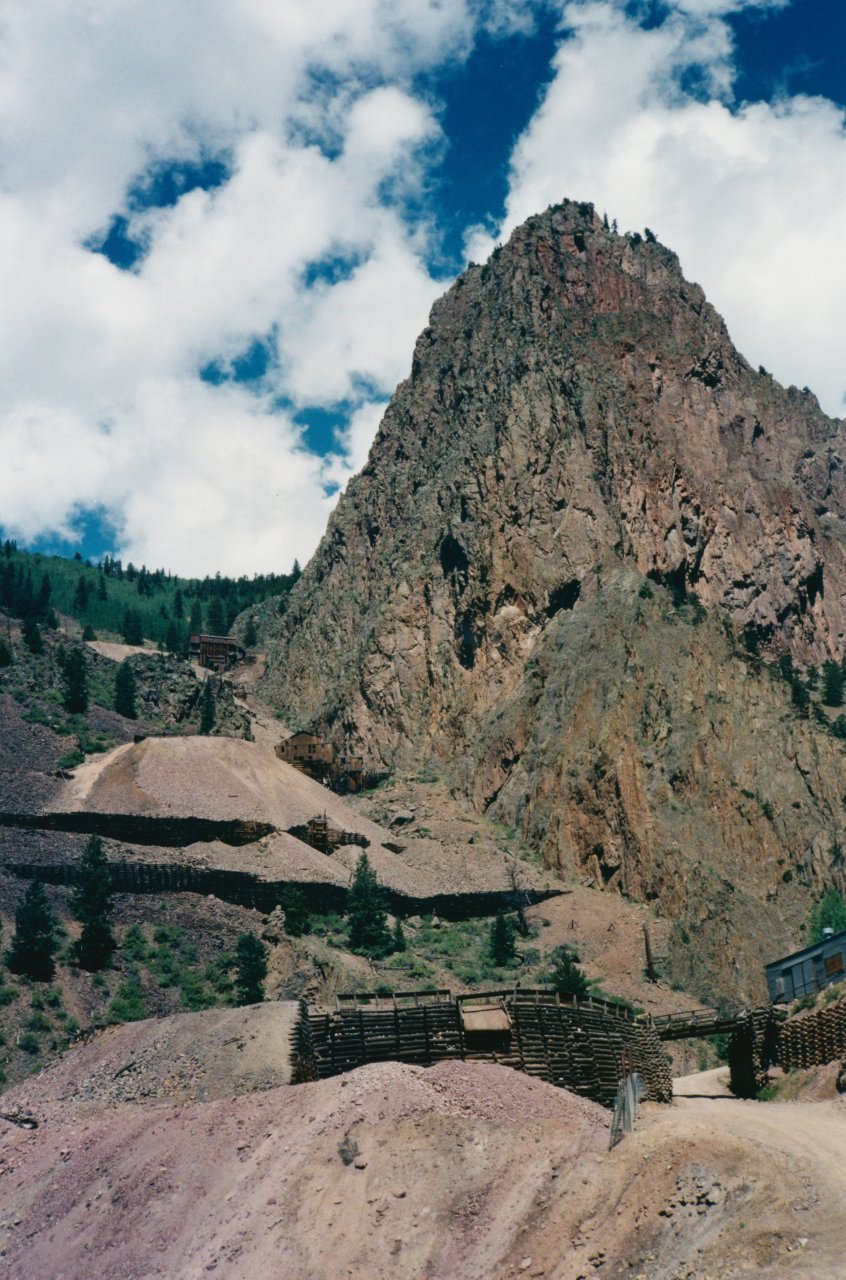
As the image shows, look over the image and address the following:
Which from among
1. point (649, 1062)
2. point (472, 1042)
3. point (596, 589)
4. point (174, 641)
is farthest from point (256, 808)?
point (174, 641)

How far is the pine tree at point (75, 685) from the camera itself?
95125 mm

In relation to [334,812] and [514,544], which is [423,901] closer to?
[334,812]

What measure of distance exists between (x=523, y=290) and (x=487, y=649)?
4309 centimetres

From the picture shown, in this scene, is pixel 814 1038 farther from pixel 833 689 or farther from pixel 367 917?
pixel 833 689

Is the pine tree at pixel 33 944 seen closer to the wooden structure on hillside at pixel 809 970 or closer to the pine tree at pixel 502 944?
the pine tree at pixel 502 944

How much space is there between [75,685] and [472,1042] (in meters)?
74.7


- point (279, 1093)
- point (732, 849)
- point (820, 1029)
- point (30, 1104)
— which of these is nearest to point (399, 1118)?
point (279, 1093)

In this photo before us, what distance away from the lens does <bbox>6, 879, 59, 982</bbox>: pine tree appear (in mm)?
51875

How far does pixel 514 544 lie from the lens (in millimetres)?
108688

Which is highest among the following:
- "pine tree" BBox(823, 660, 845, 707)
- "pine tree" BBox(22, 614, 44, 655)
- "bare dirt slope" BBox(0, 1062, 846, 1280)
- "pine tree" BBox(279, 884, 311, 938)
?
"pine tree" BBox(22, 614, 44, 655)

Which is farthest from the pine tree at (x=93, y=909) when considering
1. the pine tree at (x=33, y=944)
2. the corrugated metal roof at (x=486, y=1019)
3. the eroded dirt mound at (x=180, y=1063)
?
the corrugated metal roof at (x=486, y=1019)

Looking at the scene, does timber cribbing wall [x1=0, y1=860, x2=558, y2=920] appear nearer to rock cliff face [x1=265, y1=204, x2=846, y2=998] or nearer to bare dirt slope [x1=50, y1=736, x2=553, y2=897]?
bare dirt slope [x1=50, y1=736, x2=553, y2=897]

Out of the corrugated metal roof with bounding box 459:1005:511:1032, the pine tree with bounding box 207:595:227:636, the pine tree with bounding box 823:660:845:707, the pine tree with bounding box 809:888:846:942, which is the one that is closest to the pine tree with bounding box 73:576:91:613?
the pine tree with bounding box 207:595:227:636

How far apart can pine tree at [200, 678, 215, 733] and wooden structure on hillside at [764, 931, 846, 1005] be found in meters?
60.3
